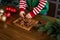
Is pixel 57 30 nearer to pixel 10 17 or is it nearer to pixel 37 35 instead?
pixel 37 35

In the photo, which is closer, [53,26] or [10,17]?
[53,26]

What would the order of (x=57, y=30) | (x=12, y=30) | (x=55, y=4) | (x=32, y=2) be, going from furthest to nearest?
(x=55, y=4), (x=32, y=2), (x=12, y=30), (x=57, y=30)

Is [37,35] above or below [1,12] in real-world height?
below

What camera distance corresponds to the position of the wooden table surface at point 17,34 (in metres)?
1.59

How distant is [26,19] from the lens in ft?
5.87

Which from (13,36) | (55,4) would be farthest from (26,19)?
(55,4)

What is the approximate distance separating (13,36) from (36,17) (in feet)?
1.32

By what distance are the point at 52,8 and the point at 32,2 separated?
2.45ft

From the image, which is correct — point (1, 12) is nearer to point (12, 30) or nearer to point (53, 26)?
point (12, 30)

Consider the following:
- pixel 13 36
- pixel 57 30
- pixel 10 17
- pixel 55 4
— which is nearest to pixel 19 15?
pixel 10 17

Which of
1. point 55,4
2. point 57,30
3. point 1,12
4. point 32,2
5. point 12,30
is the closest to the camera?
point 57,30

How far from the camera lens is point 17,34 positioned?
1635 mm

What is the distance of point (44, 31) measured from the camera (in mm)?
1648

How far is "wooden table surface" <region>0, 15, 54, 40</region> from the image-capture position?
1590mm
